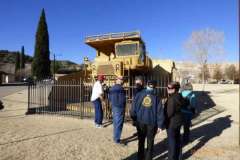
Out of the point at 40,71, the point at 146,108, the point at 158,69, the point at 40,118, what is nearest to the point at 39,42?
the point at 40,71

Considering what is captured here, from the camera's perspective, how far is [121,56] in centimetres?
1905

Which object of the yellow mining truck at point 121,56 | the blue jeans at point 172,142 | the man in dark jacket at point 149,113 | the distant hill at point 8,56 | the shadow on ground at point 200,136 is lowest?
the shadow on ground at point 200,136

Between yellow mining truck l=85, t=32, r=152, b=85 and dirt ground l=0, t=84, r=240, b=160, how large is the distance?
634 cm

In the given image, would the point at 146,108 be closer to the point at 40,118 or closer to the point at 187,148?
the point at 187,148

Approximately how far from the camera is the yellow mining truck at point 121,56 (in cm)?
1772

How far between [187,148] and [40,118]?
266 inches

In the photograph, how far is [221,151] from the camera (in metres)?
7.68

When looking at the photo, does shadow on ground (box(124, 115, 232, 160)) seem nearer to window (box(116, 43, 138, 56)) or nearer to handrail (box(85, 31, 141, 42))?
window (box(116, 43, 138, 56))

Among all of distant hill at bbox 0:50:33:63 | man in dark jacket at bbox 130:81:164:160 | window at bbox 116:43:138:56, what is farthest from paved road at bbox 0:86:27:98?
distant hill at bbox 0:50:33:63

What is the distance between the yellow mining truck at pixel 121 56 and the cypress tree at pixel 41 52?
37.4 metres

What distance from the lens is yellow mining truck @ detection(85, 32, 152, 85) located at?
1772cm

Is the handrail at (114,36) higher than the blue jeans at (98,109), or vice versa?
the handrail at (114,36)

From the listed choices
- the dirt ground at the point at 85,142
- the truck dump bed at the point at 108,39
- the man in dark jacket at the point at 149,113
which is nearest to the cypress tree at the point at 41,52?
the truck dump bed at the point at 108,39

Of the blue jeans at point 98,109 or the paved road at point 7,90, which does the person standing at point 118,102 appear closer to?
the blue jeans at point 98,109
